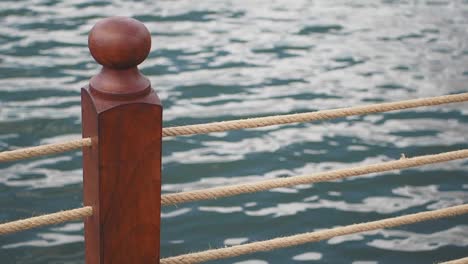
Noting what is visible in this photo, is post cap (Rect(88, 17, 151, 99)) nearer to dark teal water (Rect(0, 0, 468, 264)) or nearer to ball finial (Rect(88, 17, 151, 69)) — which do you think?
ball finial (Rect(88, 17, 151, 69))

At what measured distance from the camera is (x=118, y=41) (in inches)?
73.6

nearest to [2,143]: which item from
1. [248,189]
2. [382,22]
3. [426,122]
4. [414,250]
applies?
[414,250]

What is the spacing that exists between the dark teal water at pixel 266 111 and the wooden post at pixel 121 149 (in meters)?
2.83

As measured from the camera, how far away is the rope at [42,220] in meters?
2.05

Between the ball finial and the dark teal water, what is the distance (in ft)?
10.4

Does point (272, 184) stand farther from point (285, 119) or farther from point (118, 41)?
point (118, 41)

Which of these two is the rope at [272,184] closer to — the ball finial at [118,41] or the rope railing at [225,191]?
the rope railing at [225,191]

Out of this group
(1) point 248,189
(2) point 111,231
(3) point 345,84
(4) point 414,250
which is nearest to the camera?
(2) point 111,231

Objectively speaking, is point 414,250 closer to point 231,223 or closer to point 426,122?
point 231,223

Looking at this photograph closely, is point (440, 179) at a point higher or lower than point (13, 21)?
lower

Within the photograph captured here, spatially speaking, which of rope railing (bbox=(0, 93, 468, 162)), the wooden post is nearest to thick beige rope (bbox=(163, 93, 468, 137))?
rope railing (bbox=(0, 93, 468, 162))

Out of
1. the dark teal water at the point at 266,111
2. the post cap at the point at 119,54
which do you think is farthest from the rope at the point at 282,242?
the dark teal water at the point at 266,111

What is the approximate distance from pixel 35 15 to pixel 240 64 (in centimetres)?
335

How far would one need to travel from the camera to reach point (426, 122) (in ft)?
24.0
